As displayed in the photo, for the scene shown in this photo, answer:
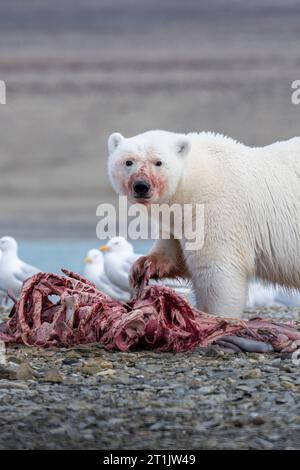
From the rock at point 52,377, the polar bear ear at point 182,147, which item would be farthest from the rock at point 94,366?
the polar bear ear at point 182,147

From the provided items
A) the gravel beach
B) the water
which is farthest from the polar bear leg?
the water

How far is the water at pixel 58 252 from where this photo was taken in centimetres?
1541

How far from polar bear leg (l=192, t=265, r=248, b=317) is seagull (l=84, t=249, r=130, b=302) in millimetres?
4526

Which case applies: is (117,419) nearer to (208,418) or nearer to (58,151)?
(208,418)

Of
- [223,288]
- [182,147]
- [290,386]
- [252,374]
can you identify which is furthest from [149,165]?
[290,386]

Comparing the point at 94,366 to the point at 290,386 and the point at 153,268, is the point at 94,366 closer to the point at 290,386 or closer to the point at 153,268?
the point at 290,386

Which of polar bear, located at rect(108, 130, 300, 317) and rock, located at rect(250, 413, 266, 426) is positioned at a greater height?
polar bear, located at rect(108, 130, 300, 317)

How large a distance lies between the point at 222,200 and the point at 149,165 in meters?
0.38

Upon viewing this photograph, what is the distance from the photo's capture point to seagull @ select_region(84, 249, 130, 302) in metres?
10.7

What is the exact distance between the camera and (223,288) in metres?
5.80

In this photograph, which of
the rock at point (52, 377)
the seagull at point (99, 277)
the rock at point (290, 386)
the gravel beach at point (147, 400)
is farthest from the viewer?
the seagull at point (99, 277)

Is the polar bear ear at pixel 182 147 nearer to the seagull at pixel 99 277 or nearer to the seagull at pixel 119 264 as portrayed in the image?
the seagull at pixel 119 264

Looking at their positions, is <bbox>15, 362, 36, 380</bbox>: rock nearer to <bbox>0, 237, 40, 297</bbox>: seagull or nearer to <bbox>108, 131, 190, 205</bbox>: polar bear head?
<bbox>108, 131, 190, 205</bbox>: polar bear head

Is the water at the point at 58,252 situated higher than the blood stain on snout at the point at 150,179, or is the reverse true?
the water at the point at 58,252
